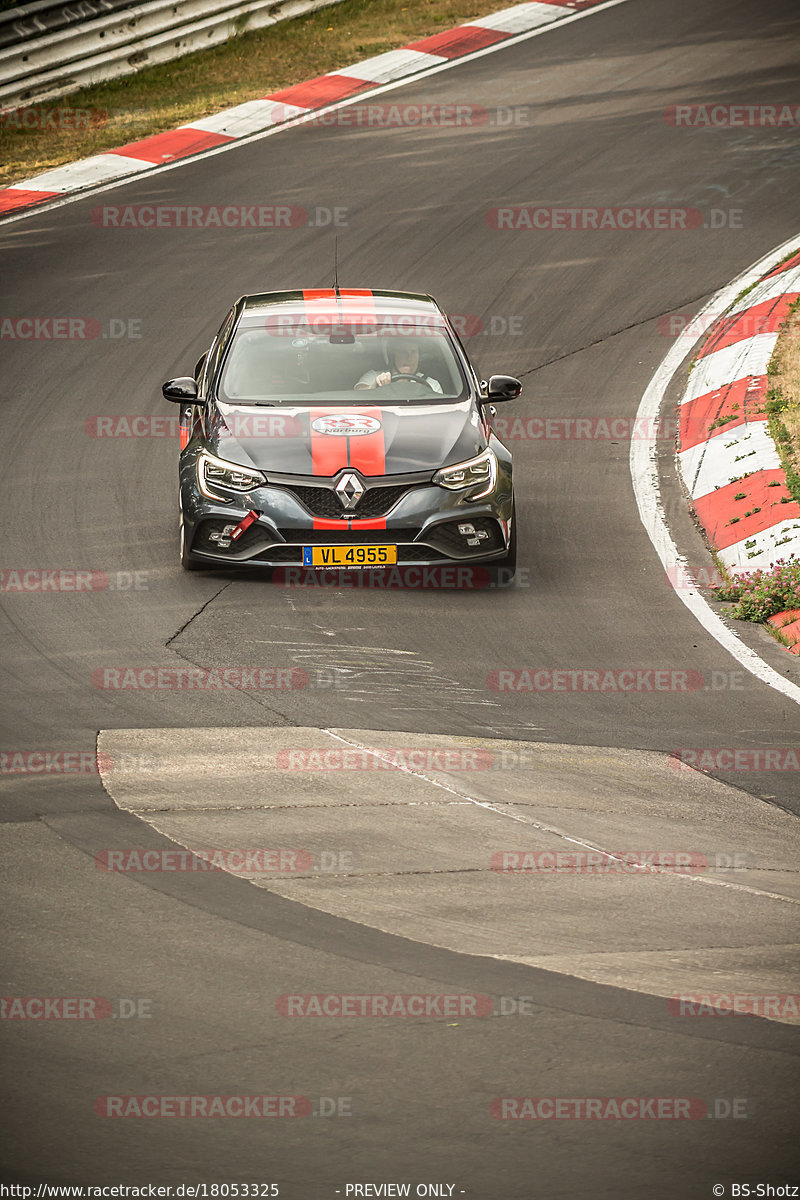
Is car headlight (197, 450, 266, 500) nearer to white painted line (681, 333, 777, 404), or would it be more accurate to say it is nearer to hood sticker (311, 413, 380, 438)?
hood sticker (311, 413, 380, 438)

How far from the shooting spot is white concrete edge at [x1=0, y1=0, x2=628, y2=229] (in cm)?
1777

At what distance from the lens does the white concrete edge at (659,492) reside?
29.3 feet

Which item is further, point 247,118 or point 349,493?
point 247,118

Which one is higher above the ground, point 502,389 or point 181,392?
point 181,392

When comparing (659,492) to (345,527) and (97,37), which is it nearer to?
(345,527)

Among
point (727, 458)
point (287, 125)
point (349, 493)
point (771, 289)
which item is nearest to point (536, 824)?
point (349, 493)

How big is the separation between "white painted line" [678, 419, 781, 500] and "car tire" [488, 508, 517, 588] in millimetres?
2243

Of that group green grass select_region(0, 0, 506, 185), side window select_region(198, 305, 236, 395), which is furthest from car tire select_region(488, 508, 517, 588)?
green grass select_region(0, 0, 506, 185)

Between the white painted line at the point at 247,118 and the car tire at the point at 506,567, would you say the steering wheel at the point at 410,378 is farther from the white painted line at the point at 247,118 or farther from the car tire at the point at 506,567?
the white painted line at the point at 247,118

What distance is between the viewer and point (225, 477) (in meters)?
9.71

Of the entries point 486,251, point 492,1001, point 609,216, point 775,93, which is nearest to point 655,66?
point 775,93

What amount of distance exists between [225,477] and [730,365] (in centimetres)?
592

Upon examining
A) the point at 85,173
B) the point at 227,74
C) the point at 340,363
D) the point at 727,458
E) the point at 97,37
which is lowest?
the point at 727,458

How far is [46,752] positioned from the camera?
7184 millimetres
